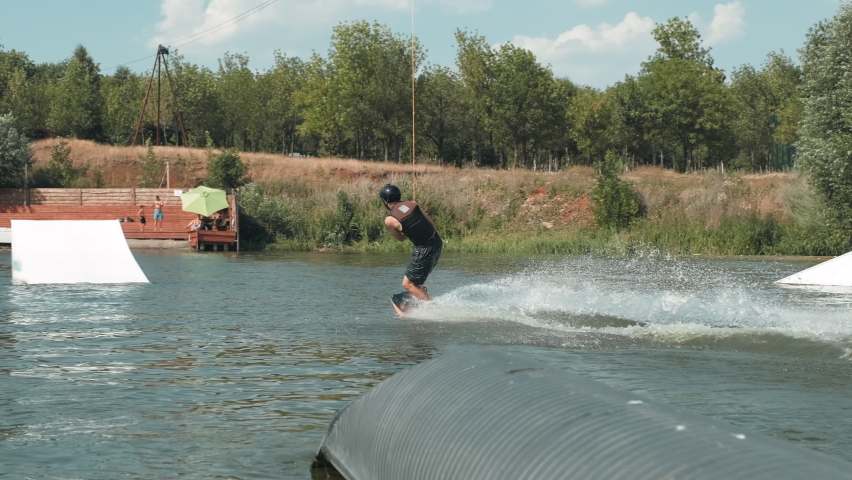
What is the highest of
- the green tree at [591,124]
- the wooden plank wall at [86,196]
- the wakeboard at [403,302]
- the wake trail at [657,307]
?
the green tree at [591,124]

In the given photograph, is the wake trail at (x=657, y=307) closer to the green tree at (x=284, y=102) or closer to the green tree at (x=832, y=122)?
the green tree at (x=832, y=122)

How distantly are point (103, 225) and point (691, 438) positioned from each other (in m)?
18.9

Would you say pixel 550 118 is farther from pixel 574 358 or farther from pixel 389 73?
pixel 574 358

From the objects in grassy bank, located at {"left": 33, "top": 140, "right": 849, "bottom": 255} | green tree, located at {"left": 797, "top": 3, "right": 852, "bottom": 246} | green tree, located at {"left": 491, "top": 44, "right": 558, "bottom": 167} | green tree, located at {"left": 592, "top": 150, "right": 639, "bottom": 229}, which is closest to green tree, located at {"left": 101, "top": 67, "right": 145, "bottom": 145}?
grassy bank, located at {"left": 33, "top": 140, "right": 849, "bottom": 255}

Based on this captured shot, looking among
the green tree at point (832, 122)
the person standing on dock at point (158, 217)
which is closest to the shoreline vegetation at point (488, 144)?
the green tree at point (832, 122)

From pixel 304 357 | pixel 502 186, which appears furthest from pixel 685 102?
pixel 304 357

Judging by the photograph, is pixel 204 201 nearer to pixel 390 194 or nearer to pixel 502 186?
pixel 502 186

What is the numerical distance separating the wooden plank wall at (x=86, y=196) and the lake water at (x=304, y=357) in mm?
29259

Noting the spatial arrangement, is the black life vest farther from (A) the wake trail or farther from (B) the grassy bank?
(B) the grassy bank

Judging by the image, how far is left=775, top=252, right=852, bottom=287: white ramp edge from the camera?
2038 centimetres

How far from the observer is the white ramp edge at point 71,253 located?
20.2 m

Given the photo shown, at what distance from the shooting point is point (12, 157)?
52062mm

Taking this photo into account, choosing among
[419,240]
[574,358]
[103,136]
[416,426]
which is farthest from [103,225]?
[103,136]

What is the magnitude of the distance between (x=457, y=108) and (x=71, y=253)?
59.5 meters
